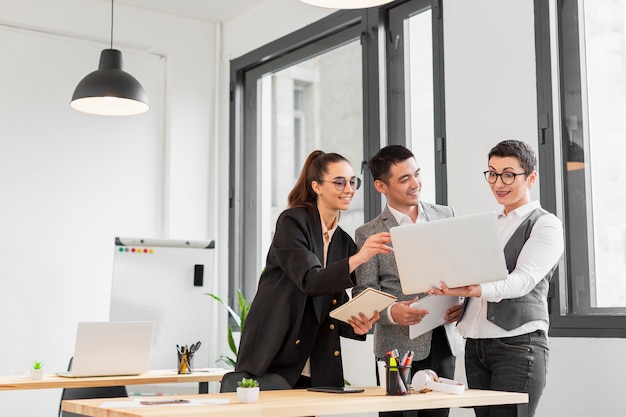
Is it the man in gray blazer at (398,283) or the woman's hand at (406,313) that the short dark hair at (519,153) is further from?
the woman's hand at (406,313)

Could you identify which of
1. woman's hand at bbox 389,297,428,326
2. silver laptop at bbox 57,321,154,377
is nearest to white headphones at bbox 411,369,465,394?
woman's hand at bbox 389,297,428,326

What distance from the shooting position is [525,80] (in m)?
3.72

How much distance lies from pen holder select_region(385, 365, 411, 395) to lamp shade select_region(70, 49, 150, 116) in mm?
2570

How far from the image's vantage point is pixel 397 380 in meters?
2.45

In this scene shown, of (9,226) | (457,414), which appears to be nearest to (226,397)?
(457,414)

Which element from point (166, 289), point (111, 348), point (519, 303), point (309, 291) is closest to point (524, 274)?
point (519, 303)

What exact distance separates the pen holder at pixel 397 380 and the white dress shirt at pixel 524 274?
37 cm

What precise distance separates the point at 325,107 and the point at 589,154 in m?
3.48

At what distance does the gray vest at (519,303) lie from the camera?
2635 mm

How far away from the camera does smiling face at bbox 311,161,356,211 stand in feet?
9.46

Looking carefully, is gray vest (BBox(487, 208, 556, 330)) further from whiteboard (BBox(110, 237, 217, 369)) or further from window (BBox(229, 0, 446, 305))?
whiteboard (BBox(110, 237, 217, 369))

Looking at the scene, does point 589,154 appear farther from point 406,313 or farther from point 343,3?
point 343,3

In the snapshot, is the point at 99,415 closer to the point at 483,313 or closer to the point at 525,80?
the point at 483,313

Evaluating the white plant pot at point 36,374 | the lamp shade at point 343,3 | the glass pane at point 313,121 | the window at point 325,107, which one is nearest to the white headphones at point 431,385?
the lamp shade at point 343,3
